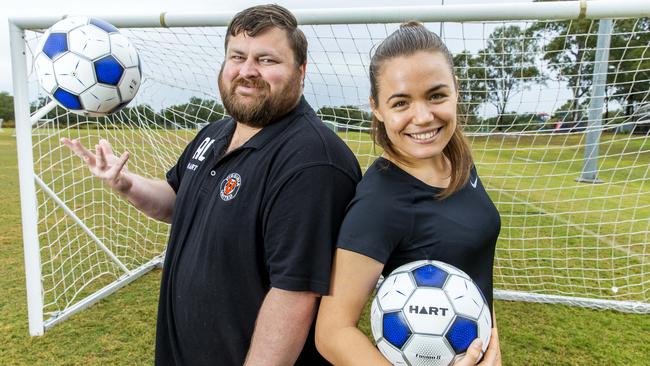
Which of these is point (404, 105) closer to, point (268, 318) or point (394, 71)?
point (394, 71)

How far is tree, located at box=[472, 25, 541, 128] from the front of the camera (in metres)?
3.58

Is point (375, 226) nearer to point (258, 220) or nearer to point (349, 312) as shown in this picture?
point (349, 312)

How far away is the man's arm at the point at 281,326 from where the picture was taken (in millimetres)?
1418

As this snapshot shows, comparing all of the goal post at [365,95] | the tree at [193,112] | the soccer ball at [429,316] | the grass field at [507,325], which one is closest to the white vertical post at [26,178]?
the goal post at [365,95]

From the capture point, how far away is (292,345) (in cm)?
147

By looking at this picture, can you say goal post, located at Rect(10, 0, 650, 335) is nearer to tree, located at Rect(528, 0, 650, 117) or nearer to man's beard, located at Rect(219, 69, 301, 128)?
tree, located at Rect(528, 0, 650, 117)

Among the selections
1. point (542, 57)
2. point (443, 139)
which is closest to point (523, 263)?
point (542, 57)

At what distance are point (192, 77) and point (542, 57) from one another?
308 cm

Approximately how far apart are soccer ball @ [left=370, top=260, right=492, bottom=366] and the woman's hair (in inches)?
9.6

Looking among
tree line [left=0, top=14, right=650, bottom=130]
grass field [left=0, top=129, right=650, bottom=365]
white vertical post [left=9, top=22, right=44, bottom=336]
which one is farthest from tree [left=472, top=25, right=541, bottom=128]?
white vertical post [left=9, top=22, right=44, bottom=336]

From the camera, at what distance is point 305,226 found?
1384 mm

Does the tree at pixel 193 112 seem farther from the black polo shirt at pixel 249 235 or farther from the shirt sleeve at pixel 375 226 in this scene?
the shirt sleeve at pixel 375 226

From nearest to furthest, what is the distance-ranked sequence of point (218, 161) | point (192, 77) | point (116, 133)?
point (218, 161)
point (192, 77)
point (116, 133)

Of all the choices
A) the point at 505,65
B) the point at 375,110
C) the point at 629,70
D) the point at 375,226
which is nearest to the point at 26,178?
the point at 375,110
